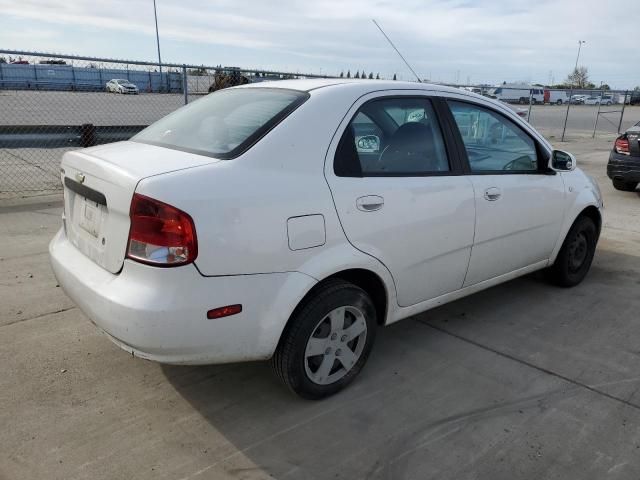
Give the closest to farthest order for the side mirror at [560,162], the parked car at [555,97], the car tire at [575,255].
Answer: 1. the side mirror at [560,162]
2. the car tire at [575,255]
3. the parked car at [555,97]

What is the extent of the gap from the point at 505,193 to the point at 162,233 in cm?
239

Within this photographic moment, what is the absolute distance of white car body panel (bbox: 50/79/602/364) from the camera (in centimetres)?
231

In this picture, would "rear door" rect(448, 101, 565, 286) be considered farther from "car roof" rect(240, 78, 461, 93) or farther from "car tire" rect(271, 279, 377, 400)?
"car tire" rect(271, 279, 377, 400)

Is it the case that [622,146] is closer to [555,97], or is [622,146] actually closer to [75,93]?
[75,93]

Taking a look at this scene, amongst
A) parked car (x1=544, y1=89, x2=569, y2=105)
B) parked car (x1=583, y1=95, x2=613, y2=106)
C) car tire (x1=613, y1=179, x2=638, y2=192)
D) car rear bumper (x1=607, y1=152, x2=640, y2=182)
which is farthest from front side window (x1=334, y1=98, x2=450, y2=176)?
parked car (x1=583, y1=95, x2=613, y2=106)

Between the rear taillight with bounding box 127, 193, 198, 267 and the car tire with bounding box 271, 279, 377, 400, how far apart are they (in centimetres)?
67

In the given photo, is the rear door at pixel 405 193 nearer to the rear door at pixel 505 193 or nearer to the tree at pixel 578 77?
the rear door at pixel 505 193

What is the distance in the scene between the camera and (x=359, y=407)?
2.88 m

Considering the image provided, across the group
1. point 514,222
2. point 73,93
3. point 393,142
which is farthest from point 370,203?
point 73,93

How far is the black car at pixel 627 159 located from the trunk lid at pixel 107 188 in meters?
7.93


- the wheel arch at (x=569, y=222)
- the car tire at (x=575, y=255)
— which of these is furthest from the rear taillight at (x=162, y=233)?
the car tire at (x=575, y=255)

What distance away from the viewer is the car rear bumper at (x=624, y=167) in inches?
326

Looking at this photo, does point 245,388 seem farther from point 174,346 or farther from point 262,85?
point 262,85

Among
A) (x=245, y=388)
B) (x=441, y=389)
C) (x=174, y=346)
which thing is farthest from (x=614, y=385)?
(x=174, y=346)
